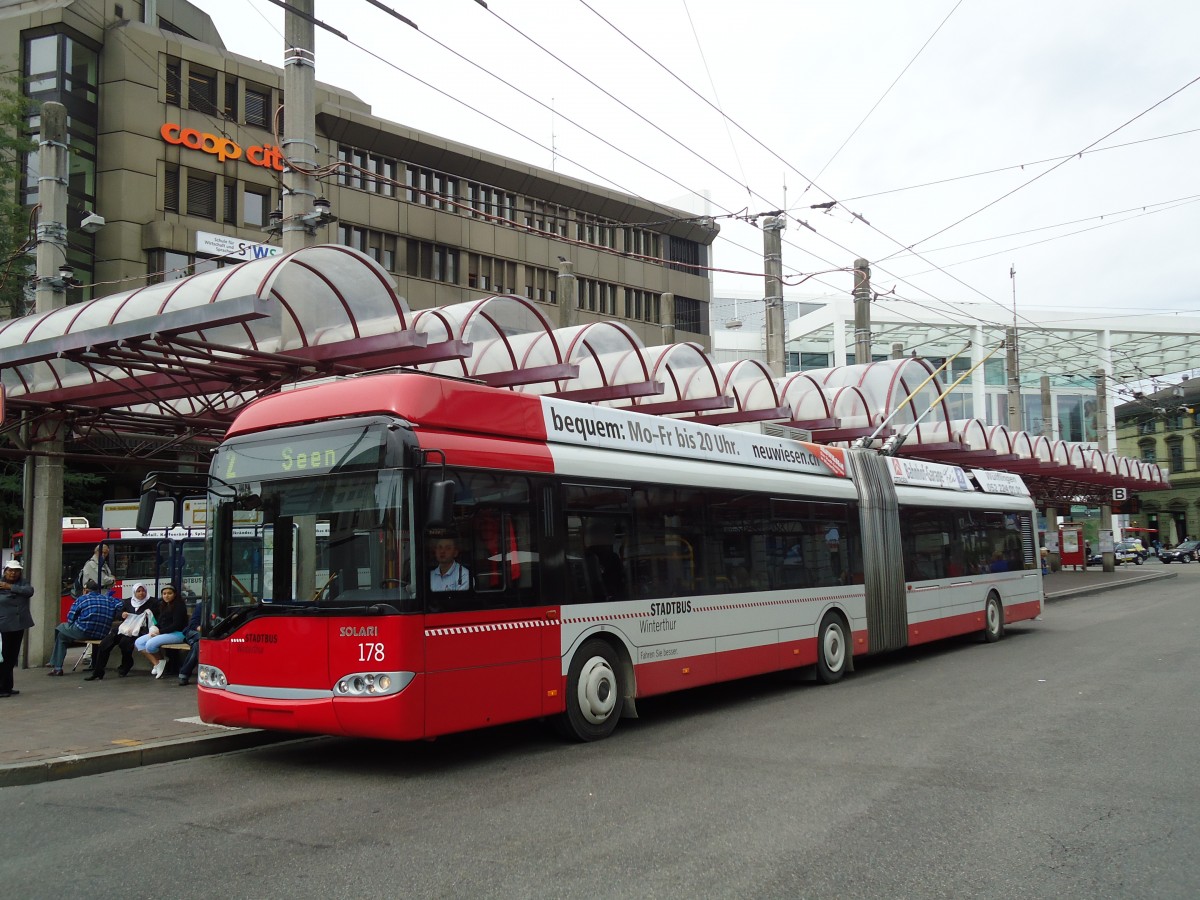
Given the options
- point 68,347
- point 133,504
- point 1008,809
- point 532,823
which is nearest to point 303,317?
point 68,347

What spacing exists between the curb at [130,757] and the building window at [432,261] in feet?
115

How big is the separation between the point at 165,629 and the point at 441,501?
27.9ft

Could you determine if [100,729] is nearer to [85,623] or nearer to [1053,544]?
[85,623]

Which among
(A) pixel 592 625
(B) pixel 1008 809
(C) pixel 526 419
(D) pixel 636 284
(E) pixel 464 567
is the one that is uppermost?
(D) pixel 636 284

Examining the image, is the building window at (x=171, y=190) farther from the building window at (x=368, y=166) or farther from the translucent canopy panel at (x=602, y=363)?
the translucent canopy panel at (x=602, y=363)

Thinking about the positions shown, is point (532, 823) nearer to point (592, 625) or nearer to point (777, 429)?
point (592, 625)

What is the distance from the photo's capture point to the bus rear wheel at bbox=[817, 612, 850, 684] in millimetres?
13623

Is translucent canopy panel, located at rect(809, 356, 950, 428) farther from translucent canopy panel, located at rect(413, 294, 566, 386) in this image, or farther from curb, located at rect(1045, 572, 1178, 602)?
curb, located at rect(1045, 572, 1178, 602)

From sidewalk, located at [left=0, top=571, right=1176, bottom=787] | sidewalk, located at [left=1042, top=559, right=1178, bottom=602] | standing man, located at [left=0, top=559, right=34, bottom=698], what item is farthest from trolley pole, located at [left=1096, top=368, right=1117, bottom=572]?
standing man, located at [left=0, top=559, right=34, bottom=698]

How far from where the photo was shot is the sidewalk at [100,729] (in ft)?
27.6

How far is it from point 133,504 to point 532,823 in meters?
20.0

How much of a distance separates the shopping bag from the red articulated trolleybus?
529 centimetres

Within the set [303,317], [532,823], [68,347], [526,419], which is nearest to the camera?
[532,823]

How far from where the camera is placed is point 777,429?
18.3 meters
